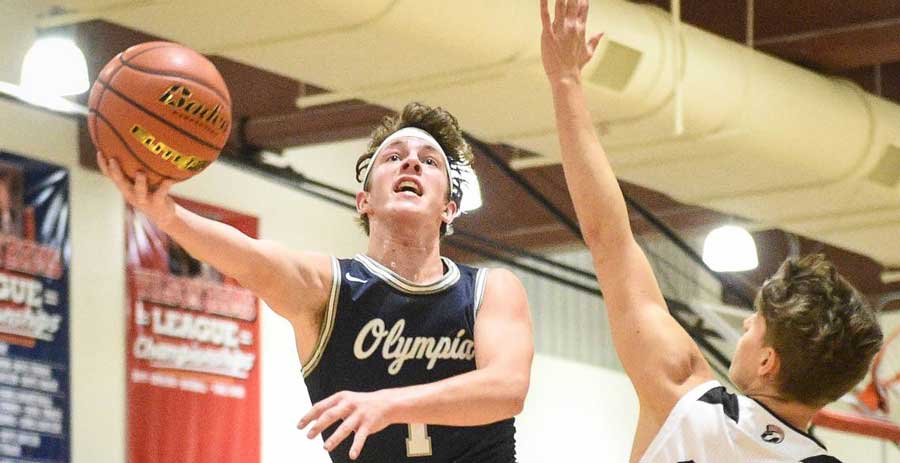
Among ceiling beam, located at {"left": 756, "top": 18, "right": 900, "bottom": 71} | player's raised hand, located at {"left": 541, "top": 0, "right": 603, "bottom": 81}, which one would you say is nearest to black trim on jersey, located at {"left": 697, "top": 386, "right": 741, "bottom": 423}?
player's raised hand, located at {"left": 541, "top": 0, "right": 603, "bottom": 81}

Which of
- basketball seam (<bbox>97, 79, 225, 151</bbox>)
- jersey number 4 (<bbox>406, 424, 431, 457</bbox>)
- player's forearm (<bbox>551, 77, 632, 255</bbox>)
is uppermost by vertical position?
basketball seam (<bbox>97, 79, 225, 151</bbox>)

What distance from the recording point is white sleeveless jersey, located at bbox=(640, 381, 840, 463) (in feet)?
10.7

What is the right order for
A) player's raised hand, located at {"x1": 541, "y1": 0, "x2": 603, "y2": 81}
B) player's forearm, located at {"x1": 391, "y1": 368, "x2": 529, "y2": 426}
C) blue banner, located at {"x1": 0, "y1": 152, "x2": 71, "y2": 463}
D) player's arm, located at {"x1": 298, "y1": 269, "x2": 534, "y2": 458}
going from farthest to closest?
blue banner, located at {"x1": 0, "y1": 152, "x2": 71, "y2": 463}
player's forearm, located at {"x1": 391, "y1": 368, "x2": 529, "y2": 426}
player's arm, located at {"x1": 298, "y1": 269, "x2": 534, "y2": 458}
player's raised hand, located at {"x1": 541, "y1": 0, "x2": 603, "y2": 81}

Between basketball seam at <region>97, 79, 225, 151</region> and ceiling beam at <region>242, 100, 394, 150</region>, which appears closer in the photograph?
basketball seam at <region>97, 79, 225, 151</region>

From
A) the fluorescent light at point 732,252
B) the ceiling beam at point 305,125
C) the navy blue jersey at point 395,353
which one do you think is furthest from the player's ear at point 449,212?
the fluorescent light at point 732,252

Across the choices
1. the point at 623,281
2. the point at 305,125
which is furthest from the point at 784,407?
the point at 305,125

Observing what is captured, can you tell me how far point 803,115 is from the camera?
10.0m

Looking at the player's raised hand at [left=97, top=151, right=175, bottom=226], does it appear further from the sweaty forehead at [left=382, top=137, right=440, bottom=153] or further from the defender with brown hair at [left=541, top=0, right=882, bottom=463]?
the defender with brown hair at [left=541, top=0, right=882, bottom=463]

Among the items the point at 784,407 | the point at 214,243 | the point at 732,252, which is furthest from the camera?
the point at 732,252

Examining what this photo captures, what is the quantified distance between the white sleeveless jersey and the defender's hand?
0.66 meters

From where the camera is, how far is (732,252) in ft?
38.1

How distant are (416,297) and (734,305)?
1021cm

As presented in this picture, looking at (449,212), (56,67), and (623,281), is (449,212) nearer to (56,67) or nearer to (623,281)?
(623,281)

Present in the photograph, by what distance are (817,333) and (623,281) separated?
39cm
